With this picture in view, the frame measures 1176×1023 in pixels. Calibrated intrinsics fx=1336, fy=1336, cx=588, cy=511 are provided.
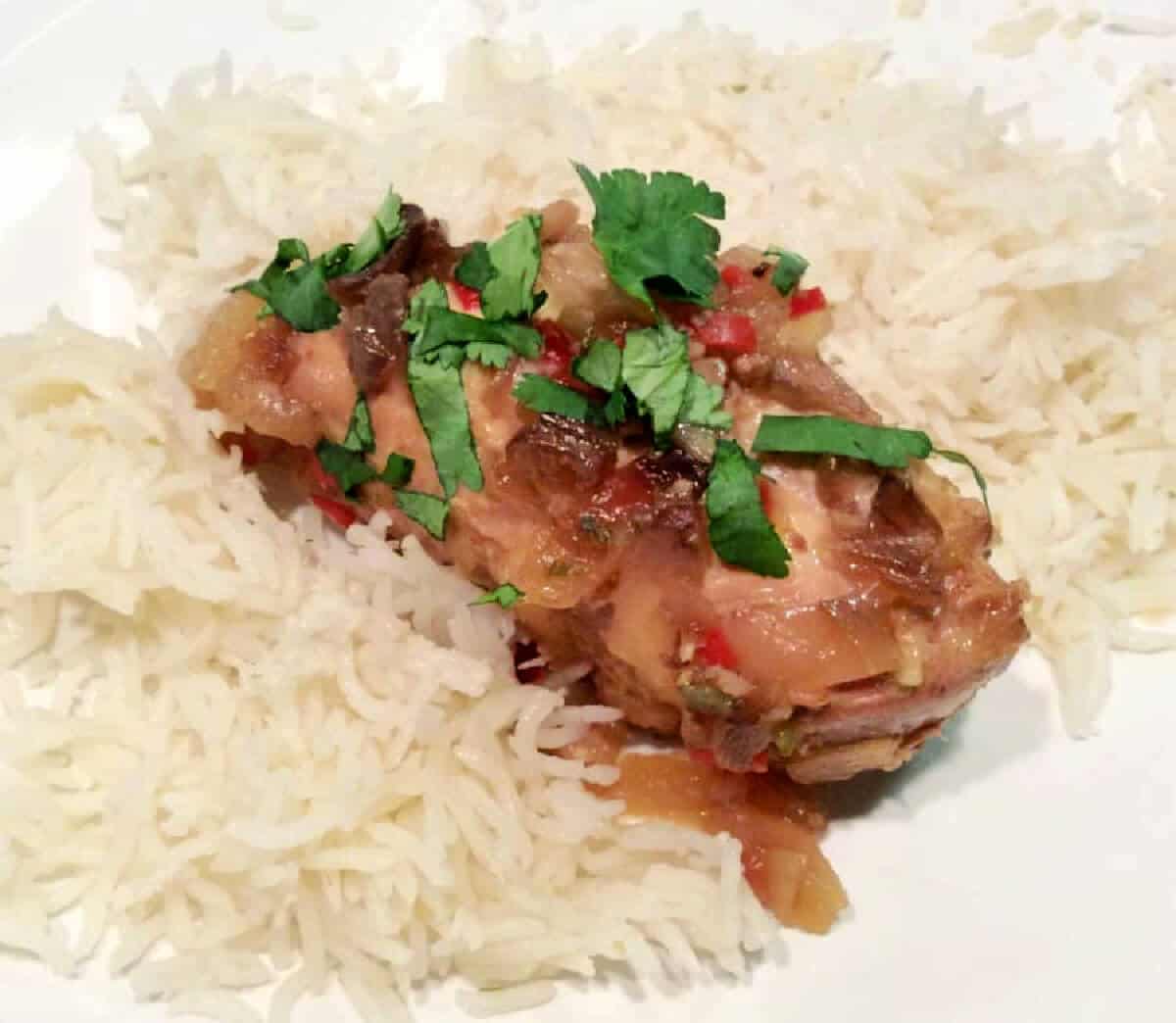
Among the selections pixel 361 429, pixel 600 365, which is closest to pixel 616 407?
pixel 600 365

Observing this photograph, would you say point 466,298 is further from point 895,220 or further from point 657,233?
point 895,220

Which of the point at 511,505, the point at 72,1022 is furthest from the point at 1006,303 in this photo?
the point at 72,1022

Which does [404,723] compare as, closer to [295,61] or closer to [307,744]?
[307,744]

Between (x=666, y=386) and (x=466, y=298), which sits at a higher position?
(x=466, y=298)

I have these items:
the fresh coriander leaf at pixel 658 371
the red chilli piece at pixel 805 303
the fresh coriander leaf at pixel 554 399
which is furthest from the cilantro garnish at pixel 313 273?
the red chilli piece at pixel 805 303

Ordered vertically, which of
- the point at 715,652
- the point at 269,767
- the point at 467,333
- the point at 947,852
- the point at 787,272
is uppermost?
the point at 467,333

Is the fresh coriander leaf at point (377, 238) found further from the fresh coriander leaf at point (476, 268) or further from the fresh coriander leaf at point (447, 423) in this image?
the fresh coriander leaf at point (447, 423)
